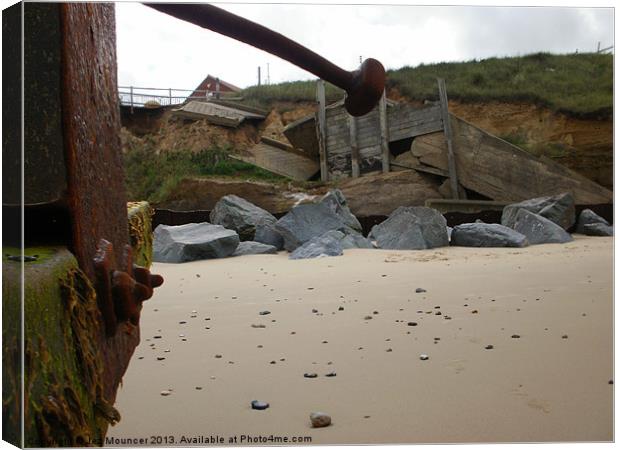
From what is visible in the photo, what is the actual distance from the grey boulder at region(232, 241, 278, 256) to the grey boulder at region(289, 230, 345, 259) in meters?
0.39

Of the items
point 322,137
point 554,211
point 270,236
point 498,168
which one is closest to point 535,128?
point 498,168

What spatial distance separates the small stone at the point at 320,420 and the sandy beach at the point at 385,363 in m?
0.01

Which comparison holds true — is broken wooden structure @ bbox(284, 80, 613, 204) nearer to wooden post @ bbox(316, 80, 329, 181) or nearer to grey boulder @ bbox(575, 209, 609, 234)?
wooden post @ bbox(316, 80, 329, 181)

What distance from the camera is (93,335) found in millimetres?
943

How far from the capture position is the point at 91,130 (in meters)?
1.01

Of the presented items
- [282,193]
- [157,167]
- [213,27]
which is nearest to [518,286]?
[213,27]

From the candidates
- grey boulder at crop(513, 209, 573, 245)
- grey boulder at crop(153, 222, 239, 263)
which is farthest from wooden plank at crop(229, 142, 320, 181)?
grey boulder at crop(513, 209, 573, 245)

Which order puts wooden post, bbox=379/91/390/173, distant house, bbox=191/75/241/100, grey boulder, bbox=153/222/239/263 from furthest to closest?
wooden post, bbox=379/91/390/173 → grey boulder, bbox=153/222/239/263 → distant house, bbox=191/75/241/100

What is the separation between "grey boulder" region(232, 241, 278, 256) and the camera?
5.28 meters

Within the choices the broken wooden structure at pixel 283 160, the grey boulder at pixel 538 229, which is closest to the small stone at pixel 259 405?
the grey boulder at pixel 538 229

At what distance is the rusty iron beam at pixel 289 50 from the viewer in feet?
3.39

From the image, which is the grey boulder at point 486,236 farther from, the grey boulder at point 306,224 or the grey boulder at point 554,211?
the grey boulder at point 306,224

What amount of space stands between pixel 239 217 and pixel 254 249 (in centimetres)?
98

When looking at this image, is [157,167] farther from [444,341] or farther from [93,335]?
[93,335]
